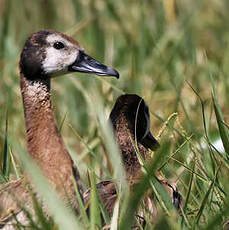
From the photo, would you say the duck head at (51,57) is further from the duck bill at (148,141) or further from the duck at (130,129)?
the duck bill at (148,141)

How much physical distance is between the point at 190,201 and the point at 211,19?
4.02m

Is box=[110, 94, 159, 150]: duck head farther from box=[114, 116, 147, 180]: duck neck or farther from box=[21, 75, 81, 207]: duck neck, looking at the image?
box=[21, 75, 81, 207]: duck neck

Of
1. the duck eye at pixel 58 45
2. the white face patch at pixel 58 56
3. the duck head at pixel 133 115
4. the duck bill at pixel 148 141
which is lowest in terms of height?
the duck bill at pixel 148 141

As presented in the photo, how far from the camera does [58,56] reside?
142 inches

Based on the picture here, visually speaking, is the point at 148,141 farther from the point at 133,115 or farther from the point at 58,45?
the point at 58,45

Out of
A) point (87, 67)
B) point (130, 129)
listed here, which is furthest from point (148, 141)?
point (87, 67)

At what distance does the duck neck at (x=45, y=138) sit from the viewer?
10.7 feet

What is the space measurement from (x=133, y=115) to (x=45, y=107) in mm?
822

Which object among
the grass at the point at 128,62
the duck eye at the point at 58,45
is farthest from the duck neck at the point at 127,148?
the duck eye at the point at 58,45

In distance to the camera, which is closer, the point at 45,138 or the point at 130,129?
the point at 45,138

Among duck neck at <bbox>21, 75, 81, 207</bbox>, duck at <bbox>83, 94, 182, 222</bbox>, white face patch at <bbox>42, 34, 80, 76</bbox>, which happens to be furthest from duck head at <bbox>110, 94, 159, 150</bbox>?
duck neck at <bbox>21, 75, 81, 207</bbox>

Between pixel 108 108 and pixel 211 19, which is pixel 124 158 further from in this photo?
pixel 211 19

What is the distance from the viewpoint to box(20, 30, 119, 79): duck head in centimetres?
354

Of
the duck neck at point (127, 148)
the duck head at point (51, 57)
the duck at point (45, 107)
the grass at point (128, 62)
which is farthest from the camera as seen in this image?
the grass at point (128, 62)
